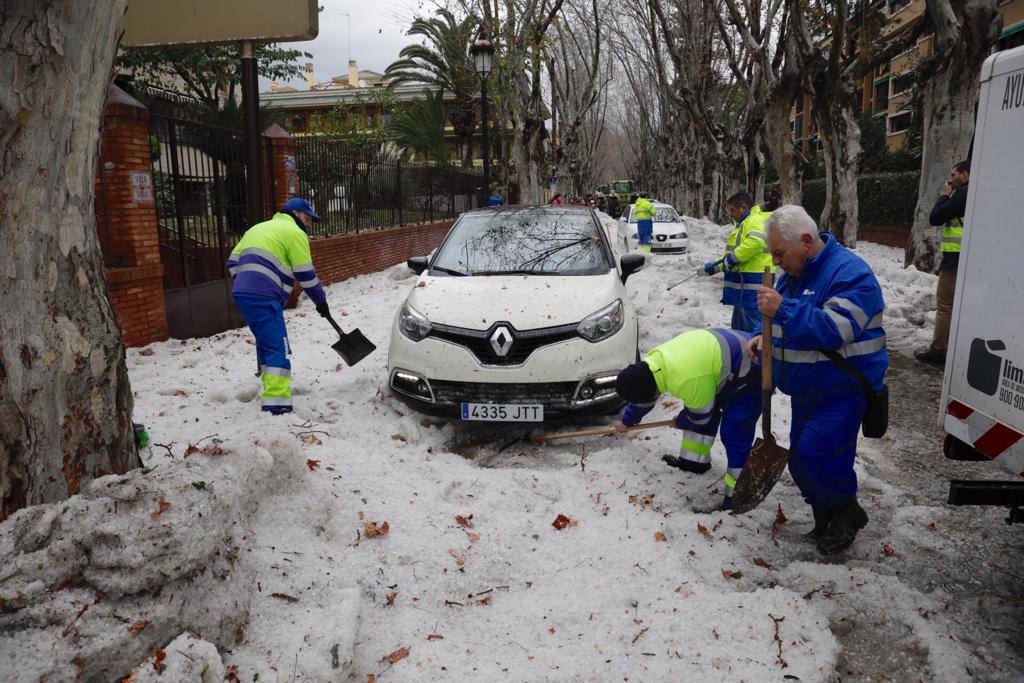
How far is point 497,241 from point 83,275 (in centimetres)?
384

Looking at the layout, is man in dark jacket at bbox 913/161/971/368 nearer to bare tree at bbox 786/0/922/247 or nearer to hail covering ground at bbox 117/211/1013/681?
hail covering ground at bbox 117/211/1013/681

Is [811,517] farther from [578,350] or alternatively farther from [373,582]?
[373,582]

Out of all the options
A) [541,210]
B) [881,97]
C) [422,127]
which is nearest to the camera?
[541,210]

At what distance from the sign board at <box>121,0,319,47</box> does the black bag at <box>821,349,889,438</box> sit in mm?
7902

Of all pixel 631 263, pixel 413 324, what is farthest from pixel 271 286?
pixel 631 263

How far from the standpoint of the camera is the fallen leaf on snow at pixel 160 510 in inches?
107

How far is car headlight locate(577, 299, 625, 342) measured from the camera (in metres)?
5.22

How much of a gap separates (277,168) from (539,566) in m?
10.0

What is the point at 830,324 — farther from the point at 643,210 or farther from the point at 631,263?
the point at 643,210

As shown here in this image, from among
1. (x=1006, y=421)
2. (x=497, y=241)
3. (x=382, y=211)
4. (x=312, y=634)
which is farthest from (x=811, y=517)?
(x=382, y=211)

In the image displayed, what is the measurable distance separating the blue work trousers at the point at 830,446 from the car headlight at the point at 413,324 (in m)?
2.73

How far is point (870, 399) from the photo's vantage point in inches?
143

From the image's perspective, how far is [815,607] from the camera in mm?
3283

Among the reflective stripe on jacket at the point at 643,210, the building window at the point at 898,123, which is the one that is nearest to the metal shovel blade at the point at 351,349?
the reflective stripe on jacket at the point at 643,210
